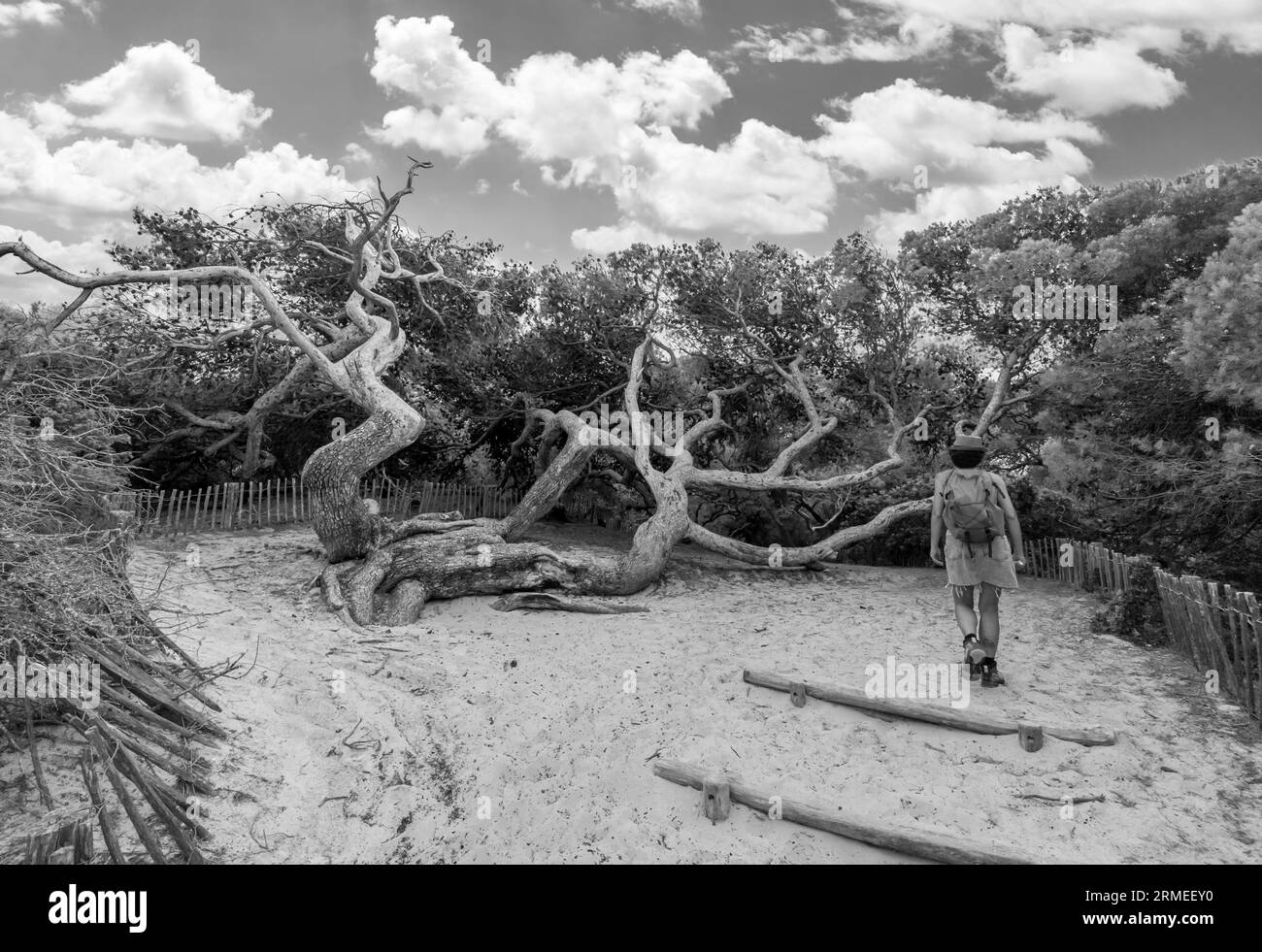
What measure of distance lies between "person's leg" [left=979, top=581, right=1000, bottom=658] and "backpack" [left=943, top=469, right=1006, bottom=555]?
0.33 meters

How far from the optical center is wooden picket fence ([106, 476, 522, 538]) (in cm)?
1096

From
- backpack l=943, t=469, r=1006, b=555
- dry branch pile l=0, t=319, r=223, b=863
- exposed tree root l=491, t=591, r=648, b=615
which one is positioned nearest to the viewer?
dry branch pile l=0, t=319, r=223, b=863

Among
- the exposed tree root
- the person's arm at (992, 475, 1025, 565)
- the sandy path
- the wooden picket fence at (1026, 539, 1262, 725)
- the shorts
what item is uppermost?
the person's arm at (992, 475, 1025, 565)

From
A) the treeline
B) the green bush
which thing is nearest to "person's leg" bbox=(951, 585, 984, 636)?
the green bush

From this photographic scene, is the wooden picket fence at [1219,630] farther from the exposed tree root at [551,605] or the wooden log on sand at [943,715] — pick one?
the exposed tree root at [551,605]

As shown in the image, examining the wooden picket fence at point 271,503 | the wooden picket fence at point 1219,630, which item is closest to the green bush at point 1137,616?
the wooden picket fence at point 1219,630

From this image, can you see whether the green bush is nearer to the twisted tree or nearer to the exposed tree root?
the twisted tree

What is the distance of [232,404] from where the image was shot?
596 inches

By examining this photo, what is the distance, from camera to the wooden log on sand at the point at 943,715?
4.70 meters

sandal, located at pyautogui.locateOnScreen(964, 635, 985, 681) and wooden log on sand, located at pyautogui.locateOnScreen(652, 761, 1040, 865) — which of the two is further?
sandal, located at pyautogui.locateOnScreen(964, 635, 985, 681)

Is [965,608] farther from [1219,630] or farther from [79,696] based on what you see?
[79,696]

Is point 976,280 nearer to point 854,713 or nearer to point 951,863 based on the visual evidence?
point 854,713

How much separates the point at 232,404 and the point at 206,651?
10.8 meters
